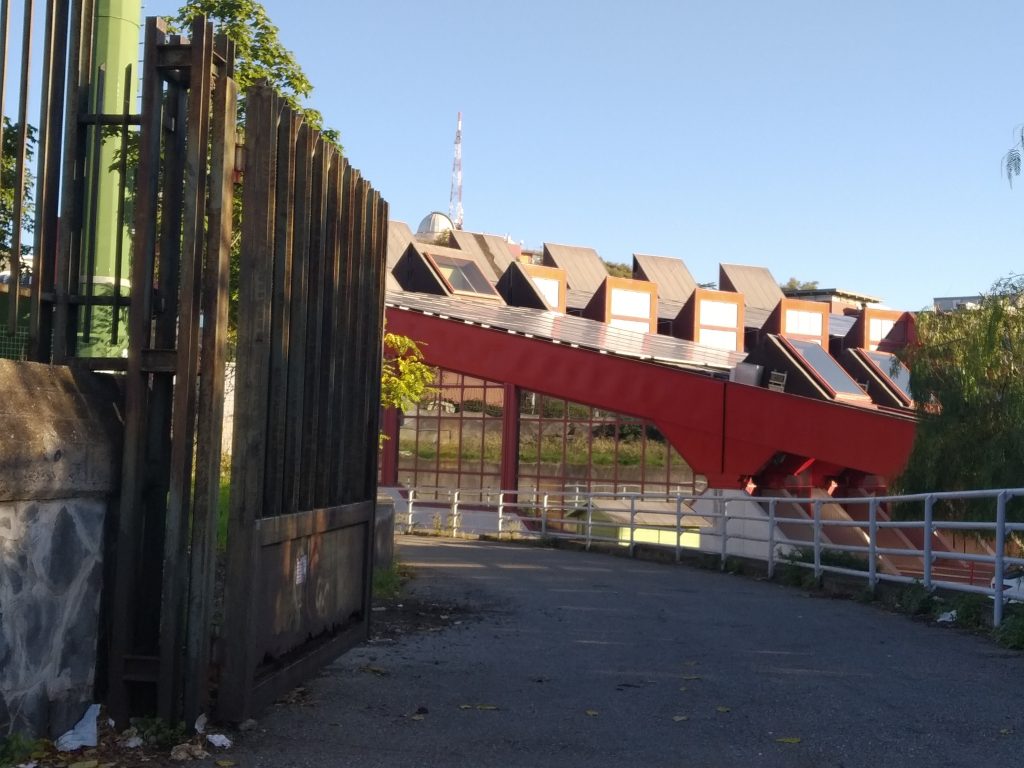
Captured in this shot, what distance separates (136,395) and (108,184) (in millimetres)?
3886

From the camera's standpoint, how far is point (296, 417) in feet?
22.7

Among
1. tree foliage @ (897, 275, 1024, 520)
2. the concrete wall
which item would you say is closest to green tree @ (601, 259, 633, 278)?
tree foliage @ (897, 275, 1024, 520)

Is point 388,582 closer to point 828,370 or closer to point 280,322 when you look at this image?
point 280,322

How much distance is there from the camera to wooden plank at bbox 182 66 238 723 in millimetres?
5973

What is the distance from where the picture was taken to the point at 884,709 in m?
6.81

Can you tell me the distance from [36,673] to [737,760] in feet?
10.2

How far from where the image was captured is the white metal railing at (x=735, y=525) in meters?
11.4

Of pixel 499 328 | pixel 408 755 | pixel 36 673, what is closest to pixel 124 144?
pixel 36 673

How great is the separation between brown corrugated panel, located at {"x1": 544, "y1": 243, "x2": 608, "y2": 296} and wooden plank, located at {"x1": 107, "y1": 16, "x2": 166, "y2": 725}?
56455 millimetres

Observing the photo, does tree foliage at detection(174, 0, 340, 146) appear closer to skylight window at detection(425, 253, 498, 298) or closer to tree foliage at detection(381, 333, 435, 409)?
tree foliage at detection(381, 333, 435, 409)

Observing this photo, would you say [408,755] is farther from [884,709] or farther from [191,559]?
[884,709]

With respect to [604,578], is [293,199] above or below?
above

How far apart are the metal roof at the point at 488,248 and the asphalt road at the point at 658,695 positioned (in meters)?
48.2

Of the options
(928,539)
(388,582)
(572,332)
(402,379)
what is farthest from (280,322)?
(572,332)
